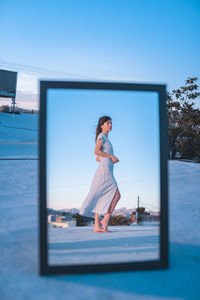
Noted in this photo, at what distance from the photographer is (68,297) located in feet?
5.23

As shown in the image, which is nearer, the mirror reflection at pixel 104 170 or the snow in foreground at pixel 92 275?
the snow in foreground at pixel 92 275

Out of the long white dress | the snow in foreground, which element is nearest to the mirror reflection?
the long white dress

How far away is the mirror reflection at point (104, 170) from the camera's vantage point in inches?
100

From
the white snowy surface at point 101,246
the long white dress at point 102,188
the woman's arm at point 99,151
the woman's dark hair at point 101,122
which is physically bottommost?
the white snowy surface at point 101,246

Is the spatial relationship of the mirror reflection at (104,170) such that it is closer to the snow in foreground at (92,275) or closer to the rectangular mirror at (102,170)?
the rectangular mirror at (102,170)

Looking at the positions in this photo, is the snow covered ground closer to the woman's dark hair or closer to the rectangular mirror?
the rectangular mirror

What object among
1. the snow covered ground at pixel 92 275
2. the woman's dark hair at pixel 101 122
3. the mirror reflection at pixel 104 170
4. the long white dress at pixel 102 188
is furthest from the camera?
the long white dress at pixel 102 188

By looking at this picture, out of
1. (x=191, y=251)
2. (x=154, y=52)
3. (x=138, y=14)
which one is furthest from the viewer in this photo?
(x=154, y=52)

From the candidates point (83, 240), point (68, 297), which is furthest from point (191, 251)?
point (68, 297)

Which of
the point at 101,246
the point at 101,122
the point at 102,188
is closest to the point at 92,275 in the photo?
the point at 101,246

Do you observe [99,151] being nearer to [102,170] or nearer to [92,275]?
[102,170]

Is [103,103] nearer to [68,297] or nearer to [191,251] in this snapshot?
[191,251]

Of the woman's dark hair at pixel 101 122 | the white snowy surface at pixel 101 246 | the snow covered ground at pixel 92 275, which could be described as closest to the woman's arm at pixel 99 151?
the woman's dark hair at pixel 101 122

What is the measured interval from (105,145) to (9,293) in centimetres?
210
